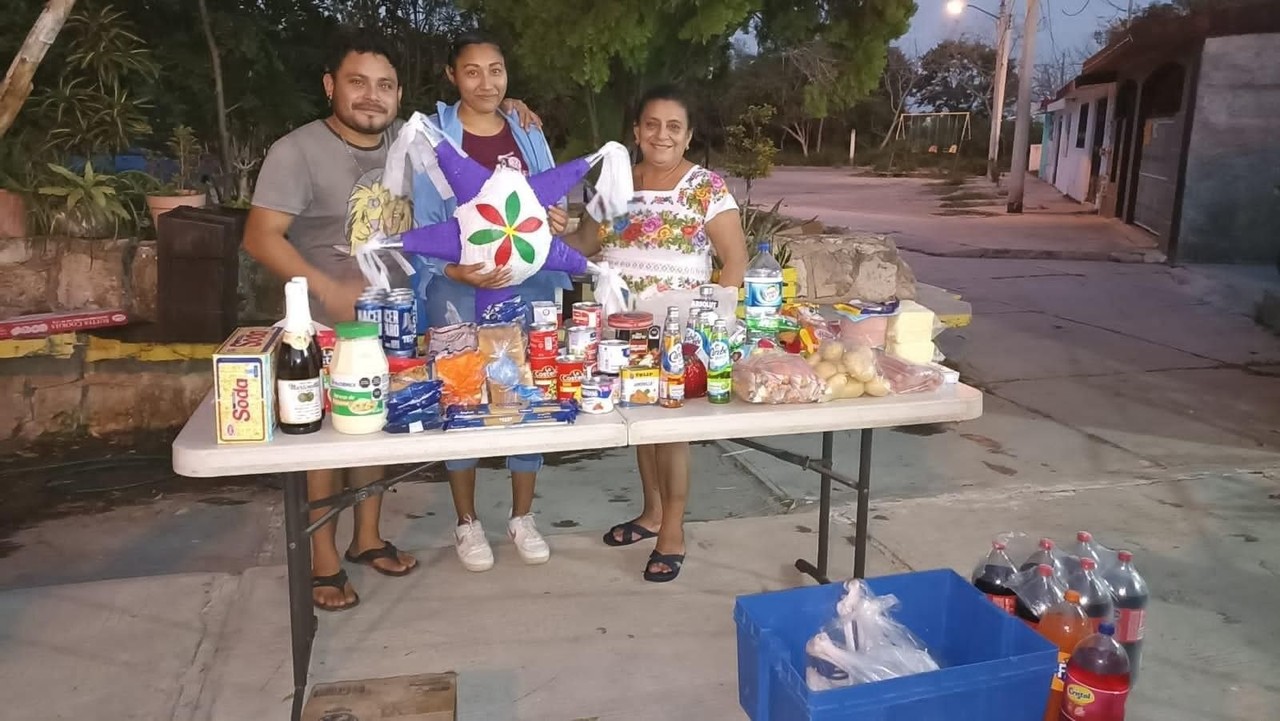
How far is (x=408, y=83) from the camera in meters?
8.77

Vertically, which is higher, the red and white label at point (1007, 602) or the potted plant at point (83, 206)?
the potted plant at point (83, 206)

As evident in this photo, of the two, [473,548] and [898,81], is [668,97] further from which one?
[898,81]

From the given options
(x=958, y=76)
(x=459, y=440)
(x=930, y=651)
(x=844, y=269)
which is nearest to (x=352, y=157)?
(x=459, y=440)

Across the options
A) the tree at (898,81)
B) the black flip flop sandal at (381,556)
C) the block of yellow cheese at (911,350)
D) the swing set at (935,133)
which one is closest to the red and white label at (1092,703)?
the block of yellow cheese at (911,350)

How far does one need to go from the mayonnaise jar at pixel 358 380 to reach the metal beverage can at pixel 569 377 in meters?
0.44

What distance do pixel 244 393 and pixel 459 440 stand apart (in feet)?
1.54

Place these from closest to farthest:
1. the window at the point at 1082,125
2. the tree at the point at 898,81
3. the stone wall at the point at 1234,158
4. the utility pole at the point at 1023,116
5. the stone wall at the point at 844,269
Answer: the stone wall at the point at 844,269, the stone wall at the point at 1234,158, the utility pole at the point at 1023,116, the window at the point at 1082,125, the tree at the point at 898,81

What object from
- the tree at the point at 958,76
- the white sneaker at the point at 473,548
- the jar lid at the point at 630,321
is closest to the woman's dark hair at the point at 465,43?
the jar lid at the point at 630,321

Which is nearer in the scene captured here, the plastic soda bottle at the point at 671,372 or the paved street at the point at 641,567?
the plastic soda bottle at the point at 671,372

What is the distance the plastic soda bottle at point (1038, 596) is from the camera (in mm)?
2402

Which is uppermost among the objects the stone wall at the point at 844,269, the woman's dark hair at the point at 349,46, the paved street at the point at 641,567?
the woman's dark hair at the point at 349,46

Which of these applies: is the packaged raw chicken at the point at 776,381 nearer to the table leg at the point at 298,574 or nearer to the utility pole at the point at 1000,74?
the table leg at the point at 298,574

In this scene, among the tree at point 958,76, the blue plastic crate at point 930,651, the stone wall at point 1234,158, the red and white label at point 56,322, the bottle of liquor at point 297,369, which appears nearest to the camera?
the blue plastic crate at point 930,651

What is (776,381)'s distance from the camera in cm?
252
